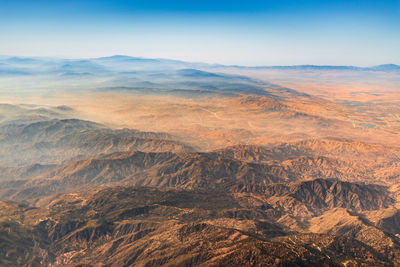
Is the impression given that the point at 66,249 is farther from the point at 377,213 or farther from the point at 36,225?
the point at 377,213

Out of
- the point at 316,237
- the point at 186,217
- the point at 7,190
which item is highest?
the point at 316,237

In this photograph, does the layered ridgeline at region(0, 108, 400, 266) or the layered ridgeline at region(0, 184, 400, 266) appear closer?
the layered ridgeline at region(0, 184, 400, 266)

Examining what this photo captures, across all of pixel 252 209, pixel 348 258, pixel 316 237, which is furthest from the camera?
pixel 252 209

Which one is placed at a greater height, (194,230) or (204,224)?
(204,224)

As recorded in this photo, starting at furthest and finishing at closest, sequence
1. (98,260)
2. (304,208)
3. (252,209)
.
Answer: (304,208) → (252,209) → (98,260)

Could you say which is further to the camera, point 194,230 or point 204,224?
point 204,224

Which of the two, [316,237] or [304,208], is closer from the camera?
[316,237]

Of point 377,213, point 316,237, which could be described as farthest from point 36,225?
point 377,213

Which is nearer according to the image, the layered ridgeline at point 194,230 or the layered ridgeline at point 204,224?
the layered ridgeline at point 194,230

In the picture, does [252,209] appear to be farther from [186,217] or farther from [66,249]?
[66,249]

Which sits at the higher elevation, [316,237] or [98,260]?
[316,237]
